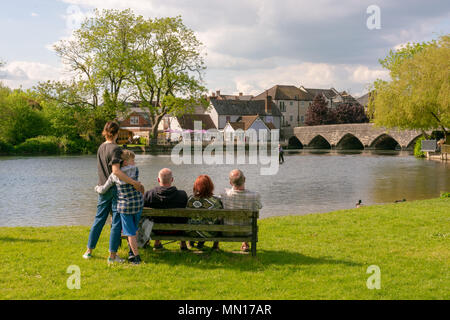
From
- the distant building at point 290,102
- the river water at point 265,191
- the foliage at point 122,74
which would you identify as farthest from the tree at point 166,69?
the distant building at point 290,102

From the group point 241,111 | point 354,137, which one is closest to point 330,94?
point 241,111

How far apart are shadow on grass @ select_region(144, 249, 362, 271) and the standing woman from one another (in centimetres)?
62

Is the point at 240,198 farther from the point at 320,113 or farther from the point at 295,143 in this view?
the point at 320,113

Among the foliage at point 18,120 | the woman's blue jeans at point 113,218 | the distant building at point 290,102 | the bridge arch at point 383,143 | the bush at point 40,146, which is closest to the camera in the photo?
the woman's blue jeans at point 113,218

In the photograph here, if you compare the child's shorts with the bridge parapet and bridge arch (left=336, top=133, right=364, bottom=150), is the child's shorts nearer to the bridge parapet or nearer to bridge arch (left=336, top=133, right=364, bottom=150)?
the bridge parapet

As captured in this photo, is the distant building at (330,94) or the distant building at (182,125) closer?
the distant building at (182,125)

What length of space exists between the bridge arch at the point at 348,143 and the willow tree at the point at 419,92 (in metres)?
28.8

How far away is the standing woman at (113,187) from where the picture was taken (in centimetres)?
645

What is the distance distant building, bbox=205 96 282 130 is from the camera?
3917 inches

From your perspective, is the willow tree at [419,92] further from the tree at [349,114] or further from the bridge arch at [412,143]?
the tree at [349,114]

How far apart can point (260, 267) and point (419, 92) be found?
3668cm

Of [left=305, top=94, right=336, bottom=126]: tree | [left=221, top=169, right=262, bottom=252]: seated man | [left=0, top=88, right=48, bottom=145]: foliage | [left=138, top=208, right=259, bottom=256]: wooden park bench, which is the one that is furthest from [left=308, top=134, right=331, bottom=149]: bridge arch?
[left=138, top=208, right=259, bottom=256]: wooden park bench

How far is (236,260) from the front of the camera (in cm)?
685
